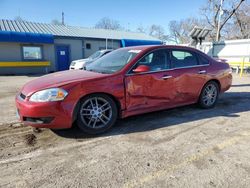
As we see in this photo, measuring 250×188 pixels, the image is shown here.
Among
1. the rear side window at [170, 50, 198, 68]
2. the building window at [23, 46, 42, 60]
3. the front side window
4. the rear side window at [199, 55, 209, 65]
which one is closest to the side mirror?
the front side window

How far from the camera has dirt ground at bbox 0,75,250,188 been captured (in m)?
2.55

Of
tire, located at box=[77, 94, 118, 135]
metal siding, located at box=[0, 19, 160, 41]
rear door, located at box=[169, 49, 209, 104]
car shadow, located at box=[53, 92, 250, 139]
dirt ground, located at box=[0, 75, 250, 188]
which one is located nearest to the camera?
dirt ground, located at box=[0, 75, 250, 188]

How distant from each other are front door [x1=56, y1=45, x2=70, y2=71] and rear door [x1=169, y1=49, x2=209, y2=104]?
15.2 metres

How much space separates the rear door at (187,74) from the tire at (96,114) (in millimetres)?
1646

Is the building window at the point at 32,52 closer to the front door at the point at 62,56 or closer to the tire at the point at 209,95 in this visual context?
the front door at the point at 62,56

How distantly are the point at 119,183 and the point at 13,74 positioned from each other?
1622 cm

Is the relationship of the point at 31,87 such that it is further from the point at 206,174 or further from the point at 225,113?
the point at 225,113

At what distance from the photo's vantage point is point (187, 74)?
192 inches

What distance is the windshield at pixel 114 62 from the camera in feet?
13.8

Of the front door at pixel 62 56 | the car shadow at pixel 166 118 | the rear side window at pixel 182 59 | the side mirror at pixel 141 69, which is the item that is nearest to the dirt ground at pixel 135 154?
the car shadow at pixel 166 118

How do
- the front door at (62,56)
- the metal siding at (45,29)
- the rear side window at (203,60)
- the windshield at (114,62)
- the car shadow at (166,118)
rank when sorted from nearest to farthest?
the car shadow at (166,118) < the windshield at (114,62) < the rear side window at (203,60) < the metal siding at (45,29) < the front door at (62,56)

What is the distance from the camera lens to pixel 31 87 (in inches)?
146

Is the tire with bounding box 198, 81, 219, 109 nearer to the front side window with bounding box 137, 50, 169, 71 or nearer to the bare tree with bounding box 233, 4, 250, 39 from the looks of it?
the front side window with bounding box 137, 50, 169, 71

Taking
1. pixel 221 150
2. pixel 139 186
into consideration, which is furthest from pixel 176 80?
pixel 139 186
